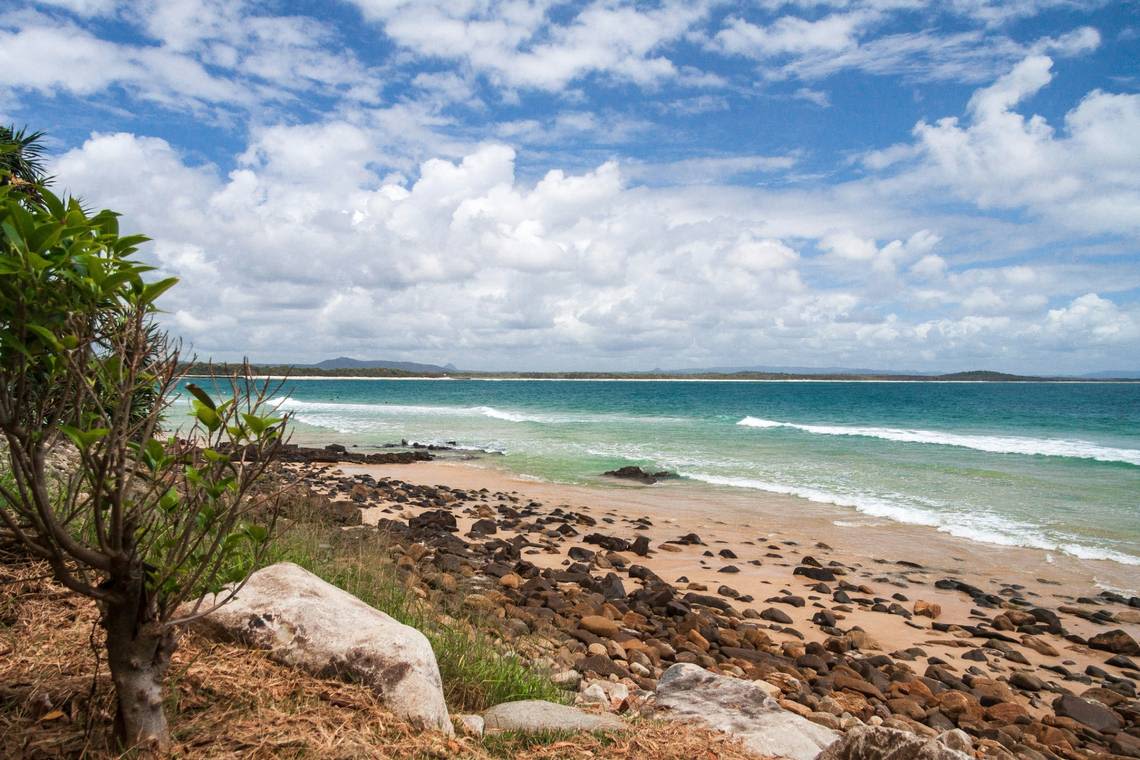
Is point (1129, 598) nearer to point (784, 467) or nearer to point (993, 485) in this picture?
point (993, 485)

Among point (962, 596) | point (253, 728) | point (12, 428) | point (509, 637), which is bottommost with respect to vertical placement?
point (962, 596)

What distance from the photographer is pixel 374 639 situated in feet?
12.7

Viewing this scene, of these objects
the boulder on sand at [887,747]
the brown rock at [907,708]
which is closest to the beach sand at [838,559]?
the brown rock at [907,708]

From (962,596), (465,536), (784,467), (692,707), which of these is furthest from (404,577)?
(784,467)

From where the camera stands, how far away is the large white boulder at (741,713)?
4.38 metres

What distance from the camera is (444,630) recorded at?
18.0 feet

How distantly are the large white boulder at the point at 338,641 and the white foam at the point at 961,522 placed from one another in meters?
15.3

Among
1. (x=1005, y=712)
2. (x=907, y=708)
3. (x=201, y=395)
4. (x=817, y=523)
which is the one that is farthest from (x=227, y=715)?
(x=817, y=523)

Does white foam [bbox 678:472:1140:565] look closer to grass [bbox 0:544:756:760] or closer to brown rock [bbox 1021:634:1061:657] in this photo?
brown rock [bbox 1021:634:1061:657]

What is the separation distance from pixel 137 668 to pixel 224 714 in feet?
1.98

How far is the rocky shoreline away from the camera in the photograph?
689cm

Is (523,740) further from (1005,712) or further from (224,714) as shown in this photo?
(1005,712)

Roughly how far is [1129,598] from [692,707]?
1089 cm

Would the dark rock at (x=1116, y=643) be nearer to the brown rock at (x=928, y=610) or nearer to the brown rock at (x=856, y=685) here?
the brown rock at (x=928, y=610)
